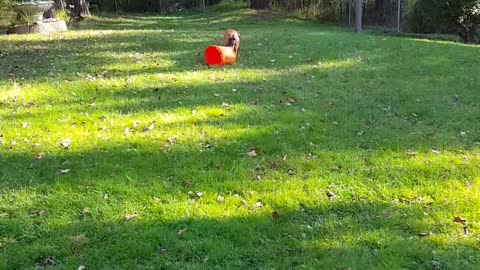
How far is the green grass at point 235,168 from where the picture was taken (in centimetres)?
311

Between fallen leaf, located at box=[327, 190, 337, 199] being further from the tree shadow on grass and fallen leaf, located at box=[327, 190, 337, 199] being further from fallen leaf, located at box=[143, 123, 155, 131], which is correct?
fallen leaf, located at box=[143, 123, 155, 131]

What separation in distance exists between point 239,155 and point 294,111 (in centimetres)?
153

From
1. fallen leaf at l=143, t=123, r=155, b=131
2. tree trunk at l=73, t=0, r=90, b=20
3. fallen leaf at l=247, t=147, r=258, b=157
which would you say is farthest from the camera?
tree trunk at l=73, t=0, r=90, b=20

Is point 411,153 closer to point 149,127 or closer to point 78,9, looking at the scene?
point 149,127

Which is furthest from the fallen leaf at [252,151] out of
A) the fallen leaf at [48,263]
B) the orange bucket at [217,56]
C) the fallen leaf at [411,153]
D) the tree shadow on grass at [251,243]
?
the orange bucket at [217,56]

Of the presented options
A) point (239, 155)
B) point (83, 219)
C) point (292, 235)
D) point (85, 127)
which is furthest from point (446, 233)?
point (85, 127)

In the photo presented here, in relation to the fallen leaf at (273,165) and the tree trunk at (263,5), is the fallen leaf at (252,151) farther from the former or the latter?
the tree trunk at (263,5)

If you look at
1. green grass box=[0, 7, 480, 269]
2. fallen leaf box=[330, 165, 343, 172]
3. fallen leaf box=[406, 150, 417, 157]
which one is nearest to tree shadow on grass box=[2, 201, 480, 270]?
green grass box=[0, 7, 480, 269]

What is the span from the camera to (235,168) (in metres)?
4.21

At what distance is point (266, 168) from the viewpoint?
425 centimetres

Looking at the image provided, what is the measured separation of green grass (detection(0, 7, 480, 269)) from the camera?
10.2 ft

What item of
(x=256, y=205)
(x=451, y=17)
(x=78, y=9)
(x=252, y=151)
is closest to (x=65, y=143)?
(x=252, y=151)

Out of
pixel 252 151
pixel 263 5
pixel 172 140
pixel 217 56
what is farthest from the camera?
pixel 263 5

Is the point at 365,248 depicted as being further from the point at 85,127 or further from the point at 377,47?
the point at 377,47
